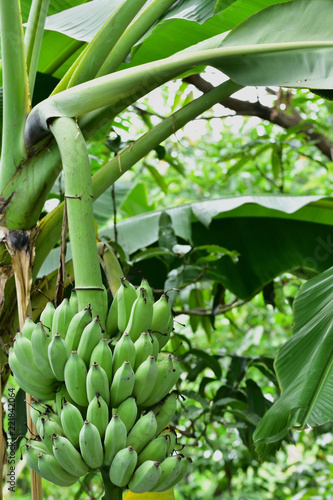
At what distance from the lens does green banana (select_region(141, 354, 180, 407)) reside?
556 millimetres

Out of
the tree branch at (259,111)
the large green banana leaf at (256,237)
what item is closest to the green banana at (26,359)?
the large green banana leaf at (256,237)

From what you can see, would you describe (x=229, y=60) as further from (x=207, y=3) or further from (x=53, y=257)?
(x=53, y=257)

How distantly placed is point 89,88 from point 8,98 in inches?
6.2

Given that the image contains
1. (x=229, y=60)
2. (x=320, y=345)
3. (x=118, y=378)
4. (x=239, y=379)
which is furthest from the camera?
(x=239, y=379)

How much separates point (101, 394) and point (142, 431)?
0.06 m

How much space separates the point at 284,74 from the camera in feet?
2.11

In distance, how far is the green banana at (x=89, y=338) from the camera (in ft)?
1.69

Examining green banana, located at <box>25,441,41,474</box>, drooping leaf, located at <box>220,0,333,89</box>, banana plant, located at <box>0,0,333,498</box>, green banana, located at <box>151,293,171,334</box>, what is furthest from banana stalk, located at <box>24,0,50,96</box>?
green banana, located at <box>25,441,41,474</box>

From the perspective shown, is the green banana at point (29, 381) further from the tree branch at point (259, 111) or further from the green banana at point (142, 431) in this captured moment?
the tree branch at point (259, 111)

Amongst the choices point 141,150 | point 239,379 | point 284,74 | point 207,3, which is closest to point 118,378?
point 141,150

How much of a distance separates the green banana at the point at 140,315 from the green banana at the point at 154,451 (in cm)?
11

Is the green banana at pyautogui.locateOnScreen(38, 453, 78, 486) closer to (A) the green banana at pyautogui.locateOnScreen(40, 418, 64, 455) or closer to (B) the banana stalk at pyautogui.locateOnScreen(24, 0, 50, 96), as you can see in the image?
(A) the green banana at pyautogui.locateOnScreen(40, 418, 64, 455)

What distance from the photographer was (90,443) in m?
0.49

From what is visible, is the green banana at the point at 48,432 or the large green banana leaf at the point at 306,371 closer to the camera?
the green banana at the point at 48,432
